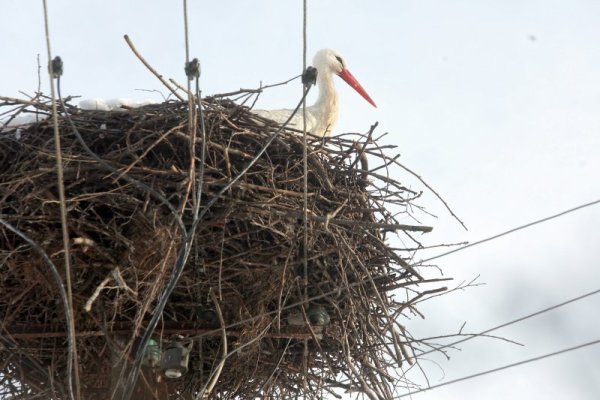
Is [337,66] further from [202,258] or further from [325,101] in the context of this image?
[202,258]

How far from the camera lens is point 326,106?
685 cm

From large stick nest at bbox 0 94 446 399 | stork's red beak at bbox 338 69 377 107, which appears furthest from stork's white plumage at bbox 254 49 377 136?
large stick nest at bbox 0 94 446 399

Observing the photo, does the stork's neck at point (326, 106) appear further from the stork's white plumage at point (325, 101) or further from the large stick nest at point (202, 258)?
the large stick nest at point (202, 258)

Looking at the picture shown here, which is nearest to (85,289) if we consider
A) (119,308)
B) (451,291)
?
(119,308)

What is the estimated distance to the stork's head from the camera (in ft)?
24.0

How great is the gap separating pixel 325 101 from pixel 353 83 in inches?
20.8

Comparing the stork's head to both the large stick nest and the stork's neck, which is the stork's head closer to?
the stork's neck

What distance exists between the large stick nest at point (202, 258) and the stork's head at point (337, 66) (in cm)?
185

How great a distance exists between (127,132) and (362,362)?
141 centimetres

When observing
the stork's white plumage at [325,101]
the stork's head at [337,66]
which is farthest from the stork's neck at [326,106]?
the stork's head at [337,66]

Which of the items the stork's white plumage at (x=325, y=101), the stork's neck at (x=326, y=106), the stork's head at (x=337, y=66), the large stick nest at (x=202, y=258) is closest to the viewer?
the large stick nest at (x=202, y=258)

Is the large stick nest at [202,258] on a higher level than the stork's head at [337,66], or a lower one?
lower

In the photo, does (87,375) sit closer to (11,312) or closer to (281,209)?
(11,312)

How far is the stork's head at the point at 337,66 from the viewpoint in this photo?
7328 mm
